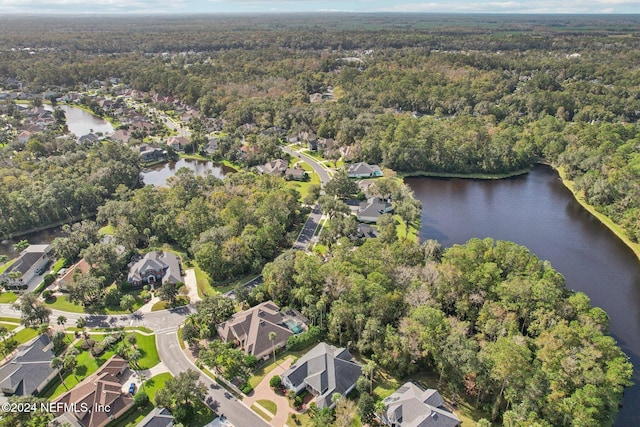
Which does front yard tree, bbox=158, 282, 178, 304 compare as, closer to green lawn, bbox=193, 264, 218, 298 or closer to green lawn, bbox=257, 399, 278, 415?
green lawn, bbox=193, 264, 218, 298

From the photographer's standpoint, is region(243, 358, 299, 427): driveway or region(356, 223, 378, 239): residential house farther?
region(356, 223, 378, 239): residential house

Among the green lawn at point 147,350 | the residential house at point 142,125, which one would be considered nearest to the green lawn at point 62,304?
the green lawn at point 147,350

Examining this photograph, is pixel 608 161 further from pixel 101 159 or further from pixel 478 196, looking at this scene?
pixel 101 159

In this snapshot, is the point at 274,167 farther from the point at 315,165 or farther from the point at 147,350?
the point at 147,350

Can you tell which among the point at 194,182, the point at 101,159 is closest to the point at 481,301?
the point at 194,182

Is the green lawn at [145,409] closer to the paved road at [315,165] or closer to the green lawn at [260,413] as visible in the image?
the green lawn at [260,413]

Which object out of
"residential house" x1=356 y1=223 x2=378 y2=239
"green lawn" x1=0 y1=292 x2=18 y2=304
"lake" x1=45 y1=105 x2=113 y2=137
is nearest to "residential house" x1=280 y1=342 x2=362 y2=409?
"residential house" x1=356 y1=223 x2=378 y2=239
